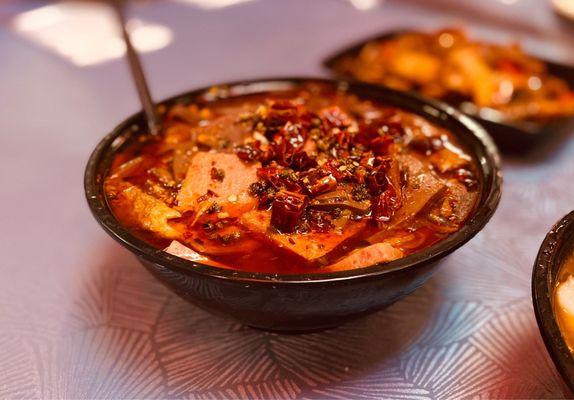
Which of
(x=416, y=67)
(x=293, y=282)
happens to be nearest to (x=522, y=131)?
(x=416, y=67)

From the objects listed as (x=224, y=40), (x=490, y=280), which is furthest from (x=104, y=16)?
(x=490, y=280)

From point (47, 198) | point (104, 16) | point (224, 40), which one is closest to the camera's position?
point (47, 198)

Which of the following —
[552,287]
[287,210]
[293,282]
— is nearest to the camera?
[293,282]

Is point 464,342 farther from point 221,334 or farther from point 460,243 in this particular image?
point 221,334

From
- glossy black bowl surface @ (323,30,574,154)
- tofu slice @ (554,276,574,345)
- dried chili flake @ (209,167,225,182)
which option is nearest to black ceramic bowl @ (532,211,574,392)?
tofu slice @ (554,276,574,345)

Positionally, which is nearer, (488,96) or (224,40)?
(488,96)

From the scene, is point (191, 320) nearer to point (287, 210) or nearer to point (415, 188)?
point (287, 210)
